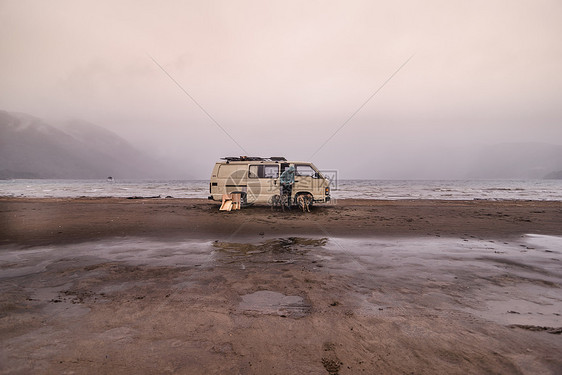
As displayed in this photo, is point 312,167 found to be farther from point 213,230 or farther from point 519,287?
point 519,287

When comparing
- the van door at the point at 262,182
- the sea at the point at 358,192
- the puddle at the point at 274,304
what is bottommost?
the puddle at the point at 274,304

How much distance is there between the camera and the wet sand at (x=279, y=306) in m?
2.53

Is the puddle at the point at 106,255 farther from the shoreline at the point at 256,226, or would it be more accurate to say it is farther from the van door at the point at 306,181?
the van door at the point at 306,181

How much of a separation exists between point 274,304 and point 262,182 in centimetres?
1083

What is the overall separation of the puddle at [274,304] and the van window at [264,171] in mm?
10426

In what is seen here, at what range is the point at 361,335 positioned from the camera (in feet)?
9.66

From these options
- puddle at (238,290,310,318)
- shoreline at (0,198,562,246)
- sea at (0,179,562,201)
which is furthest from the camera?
sea at (0,179,562,201)

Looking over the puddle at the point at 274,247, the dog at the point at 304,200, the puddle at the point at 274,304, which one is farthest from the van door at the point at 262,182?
the puddle at the point at 274,304

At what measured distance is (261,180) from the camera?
47.0ft

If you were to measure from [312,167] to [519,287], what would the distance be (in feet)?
34.9

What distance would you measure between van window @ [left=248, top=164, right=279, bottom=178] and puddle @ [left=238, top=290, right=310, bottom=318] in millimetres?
10426

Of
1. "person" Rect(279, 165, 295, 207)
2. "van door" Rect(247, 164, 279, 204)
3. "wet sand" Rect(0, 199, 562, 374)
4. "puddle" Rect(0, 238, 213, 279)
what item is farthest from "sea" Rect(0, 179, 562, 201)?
"puddle" Rect(0, 238, 213, 279)

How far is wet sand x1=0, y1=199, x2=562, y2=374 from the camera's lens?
2527mm

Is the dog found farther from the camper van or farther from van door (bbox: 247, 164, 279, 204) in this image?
van door (bbox: 247, 164, 279, 204)
